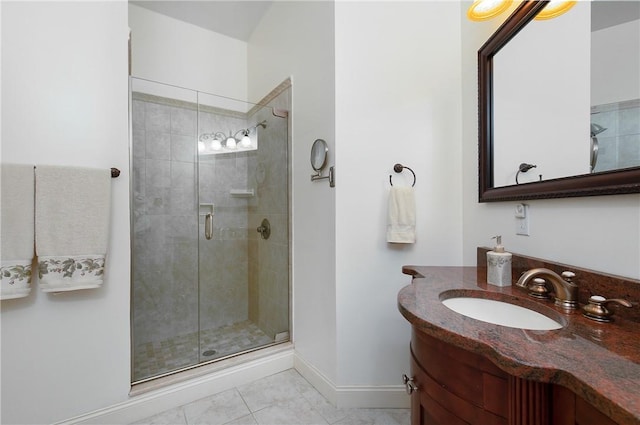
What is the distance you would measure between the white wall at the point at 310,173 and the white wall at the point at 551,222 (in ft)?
2.60

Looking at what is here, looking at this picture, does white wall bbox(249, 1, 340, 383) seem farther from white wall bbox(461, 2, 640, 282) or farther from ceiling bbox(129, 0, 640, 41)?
white wall bbox(461, 2, 640, 282)

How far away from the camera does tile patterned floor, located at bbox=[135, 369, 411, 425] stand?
1.47 meters

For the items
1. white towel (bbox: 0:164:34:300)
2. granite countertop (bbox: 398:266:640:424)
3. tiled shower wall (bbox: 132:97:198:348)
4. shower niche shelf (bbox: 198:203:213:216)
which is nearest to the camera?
granite countertop (bbox: 398:266:640:424)

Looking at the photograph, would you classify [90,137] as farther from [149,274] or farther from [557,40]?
[557,40]

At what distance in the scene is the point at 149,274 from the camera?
6.52ft

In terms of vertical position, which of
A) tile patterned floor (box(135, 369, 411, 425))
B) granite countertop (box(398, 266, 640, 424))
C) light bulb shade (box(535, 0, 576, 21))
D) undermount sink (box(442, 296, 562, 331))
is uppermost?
light bulb shade (box(535, 0, 576, 21))

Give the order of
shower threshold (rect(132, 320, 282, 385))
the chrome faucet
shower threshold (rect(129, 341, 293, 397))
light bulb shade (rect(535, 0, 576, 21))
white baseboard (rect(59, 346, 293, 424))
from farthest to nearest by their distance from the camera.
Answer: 1. shower threshold (rect(132, 320, 282, 385))
2. shower threshold (rect(129, 341, 293, 397))
3. white baseboard (rect(59, 346, 293, 424))
4. light bulb shade (rect(535, 0, 576, 21))
5. the chrome faucet

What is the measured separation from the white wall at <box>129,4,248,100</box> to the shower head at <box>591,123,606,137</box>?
8.93ft

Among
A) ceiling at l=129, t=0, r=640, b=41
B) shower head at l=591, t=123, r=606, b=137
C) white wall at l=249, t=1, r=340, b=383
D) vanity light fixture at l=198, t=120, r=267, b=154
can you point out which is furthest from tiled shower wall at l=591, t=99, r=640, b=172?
ceiling at l=129, t=0, r=640, b=41

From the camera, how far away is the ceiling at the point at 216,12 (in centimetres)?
229

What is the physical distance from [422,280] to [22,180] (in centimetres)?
181

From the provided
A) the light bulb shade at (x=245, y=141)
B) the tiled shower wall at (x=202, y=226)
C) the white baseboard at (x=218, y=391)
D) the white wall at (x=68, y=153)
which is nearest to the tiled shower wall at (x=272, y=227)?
the tiled shower wall at (x=202, y=226)

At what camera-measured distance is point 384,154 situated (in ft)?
5.19

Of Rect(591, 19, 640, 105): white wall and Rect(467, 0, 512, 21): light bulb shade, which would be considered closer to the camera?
Rect(591, 19, 640, 105): white wall
